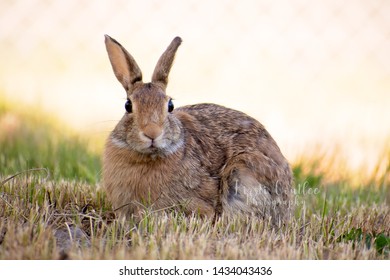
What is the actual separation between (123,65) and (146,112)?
527mm

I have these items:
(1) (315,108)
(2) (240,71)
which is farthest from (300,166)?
(2) (240,71)

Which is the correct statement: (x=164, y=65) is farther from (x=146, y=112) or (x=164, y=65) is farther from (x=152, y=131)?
(x=152, y=131)

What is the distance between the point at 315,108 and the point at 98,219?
506cm

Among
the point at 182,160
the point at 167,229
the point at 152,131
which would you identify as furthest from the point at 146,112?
the point at 167,229

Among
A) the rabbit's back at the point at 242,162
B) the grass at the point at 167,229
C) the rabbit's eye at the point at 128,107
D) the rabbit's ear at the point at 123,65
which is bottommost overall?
the grass at the point at 167,229

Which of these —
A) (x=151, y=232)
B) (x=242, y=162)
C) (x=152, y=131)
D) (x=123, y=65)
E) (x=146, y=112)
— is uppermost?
(x=123, y=65)

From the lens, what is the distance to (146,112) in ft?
17.0

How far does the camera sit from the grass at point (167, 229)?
4.32 meters

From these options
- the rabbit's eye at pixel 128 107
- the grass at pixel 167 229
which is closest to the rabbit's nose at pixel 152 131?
the rabbit's eye at pixel 128 107

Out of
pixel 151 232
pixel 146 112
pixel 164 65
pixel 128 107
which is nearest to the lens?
pixel 151 232

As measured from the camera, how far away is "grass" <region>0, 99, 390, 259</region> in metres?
4.32

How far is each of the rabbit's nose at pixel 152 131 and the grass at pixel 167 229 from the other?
0.47 metres

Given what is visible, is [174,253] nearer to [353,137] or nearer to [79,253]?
[79,253]

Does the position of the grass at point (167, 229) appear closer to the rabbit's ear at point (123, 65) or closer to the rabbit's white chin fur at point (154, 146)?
the rabbit's white chin fur at point (154, 146)
